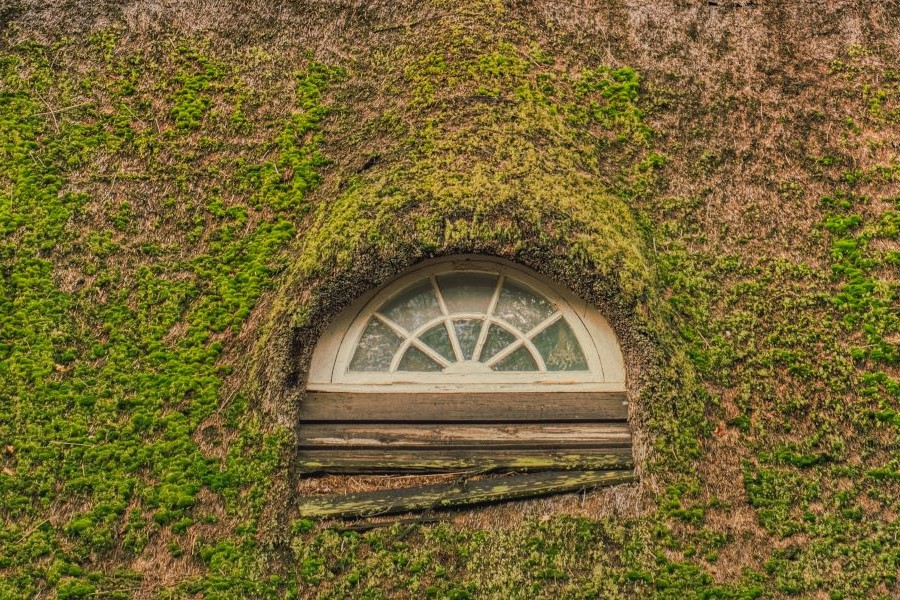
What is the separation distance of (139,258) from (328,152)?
1196 mm

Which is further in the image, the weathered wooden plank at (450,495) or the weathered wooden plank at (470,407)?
the weathered wooden plank at (470,407)

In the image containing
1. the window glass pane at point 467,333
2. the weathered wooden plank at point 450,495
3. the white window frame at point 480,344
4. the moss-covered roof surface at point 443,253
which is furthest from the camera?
the window glass pane at point 467,333

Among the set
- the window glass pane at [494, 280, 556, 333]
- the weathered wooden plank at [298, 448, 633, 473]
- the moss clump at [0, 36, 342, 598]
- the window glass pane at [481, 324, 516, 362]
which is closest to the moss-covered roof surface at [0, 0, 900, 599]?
the moss clump at [0, 36, 342, 598]

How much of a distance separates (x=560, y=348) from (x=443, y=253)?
2.67ft

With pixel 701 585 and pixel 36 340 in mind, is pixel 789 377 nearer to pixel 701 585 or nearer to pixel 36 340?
pixel 701 585

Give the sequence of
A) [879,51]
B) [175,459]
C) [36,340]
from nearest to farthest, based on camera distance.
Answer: [175,459], [36,340], [879,51]

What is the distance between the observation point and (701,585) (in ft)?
11.2

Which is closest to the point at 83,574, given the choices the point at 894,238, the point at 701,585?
the point at 701,585

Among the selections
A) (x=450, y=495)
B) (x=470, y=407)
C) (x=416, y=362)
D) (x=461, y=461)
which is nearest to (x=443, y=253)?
(x=416, y=362)

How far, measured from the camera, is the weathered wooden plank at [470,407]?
12.8 feet

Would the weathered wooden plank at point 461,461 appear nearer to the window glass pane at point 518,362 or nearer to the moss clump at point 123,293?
the moss clump at point 123,293

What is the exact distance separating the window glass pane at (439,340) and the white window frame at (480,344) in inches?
1.5

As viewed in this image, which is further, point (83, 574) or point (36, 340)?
point (36, 340)

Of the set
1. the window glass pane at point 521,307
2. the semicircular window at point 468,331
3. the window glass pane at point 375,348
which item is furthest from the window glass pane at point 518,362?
the window glass pane at point 375,348
